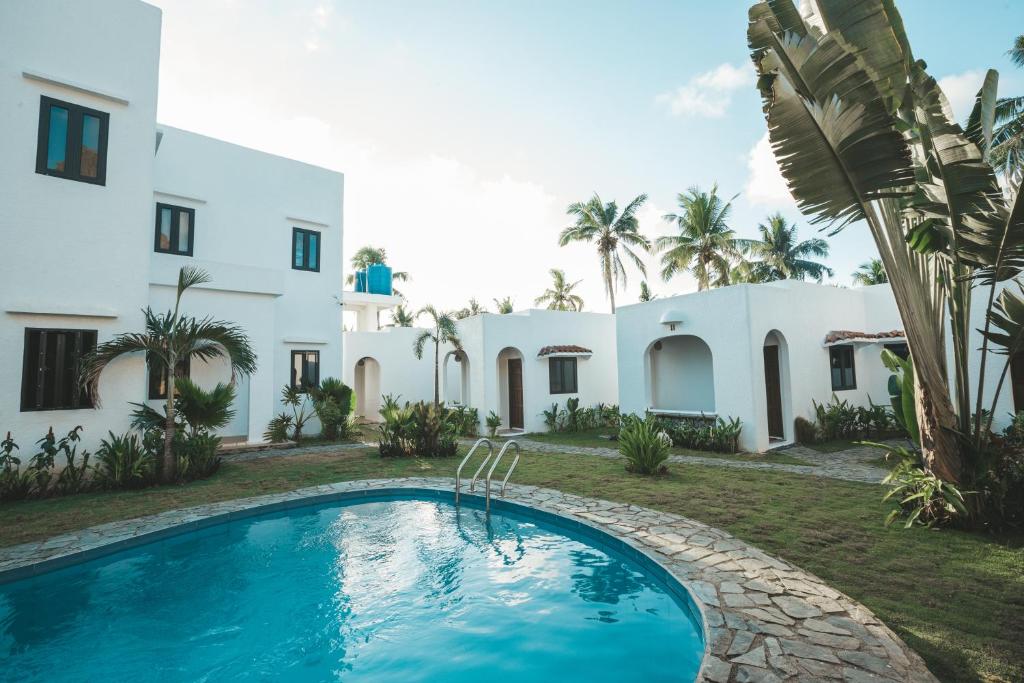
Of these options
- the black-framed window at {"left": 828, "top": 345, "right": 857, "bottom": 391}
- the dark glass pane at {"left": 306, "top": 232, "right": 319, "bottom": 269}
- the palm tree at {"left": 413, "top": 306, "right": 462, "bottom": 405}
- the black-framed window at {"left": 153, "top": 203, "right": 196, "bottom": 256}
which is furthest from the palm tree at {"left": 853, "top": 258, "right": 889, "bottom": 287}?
the black-framed window at {"left": 153, "top": 203, "right": 196, "bottom": 256}

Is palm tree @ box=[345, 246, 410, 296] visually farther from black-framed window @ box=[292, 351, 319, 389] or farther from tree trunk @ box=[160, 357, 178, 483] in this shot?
tree trunk @ box=[160, 357, 178, 483]

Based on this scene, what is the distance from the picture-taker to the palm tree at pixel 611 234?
26.0 metres

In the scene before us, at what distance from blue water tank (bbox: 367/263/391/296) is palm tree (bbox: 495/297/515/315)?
1038cm

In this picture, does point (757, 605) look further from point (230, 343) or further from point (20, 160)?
point (20, 160)

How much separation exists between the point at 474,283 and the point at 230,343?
2338 centimetres

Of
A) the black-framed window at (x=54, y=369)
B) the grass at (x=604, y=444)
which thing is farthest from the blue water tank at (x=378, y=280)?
the black-framed window at (x=54, y=369)

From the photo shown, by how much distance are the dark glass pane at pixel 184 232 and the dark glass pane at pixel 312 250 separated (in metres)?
3.40

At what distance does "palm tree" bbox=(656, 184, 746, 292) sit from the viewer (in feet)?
82.8


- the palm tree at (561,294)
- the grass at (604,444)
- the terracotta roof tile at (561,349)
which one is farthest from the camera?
the palm tree at (561,294)

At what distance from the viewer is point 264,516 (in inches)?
299

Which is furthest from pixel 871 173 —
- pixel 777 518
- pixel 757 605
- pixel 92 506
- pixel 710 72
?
pixel 92 506

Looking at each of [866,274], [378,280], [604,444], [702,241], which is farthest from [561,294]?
[866,274]

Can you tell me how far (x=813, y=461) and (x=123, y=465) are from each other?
14258 mm

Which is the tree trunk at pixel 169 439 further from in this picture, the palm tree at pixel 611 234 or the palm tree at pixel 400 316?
the palm tree at pixel 400 316
